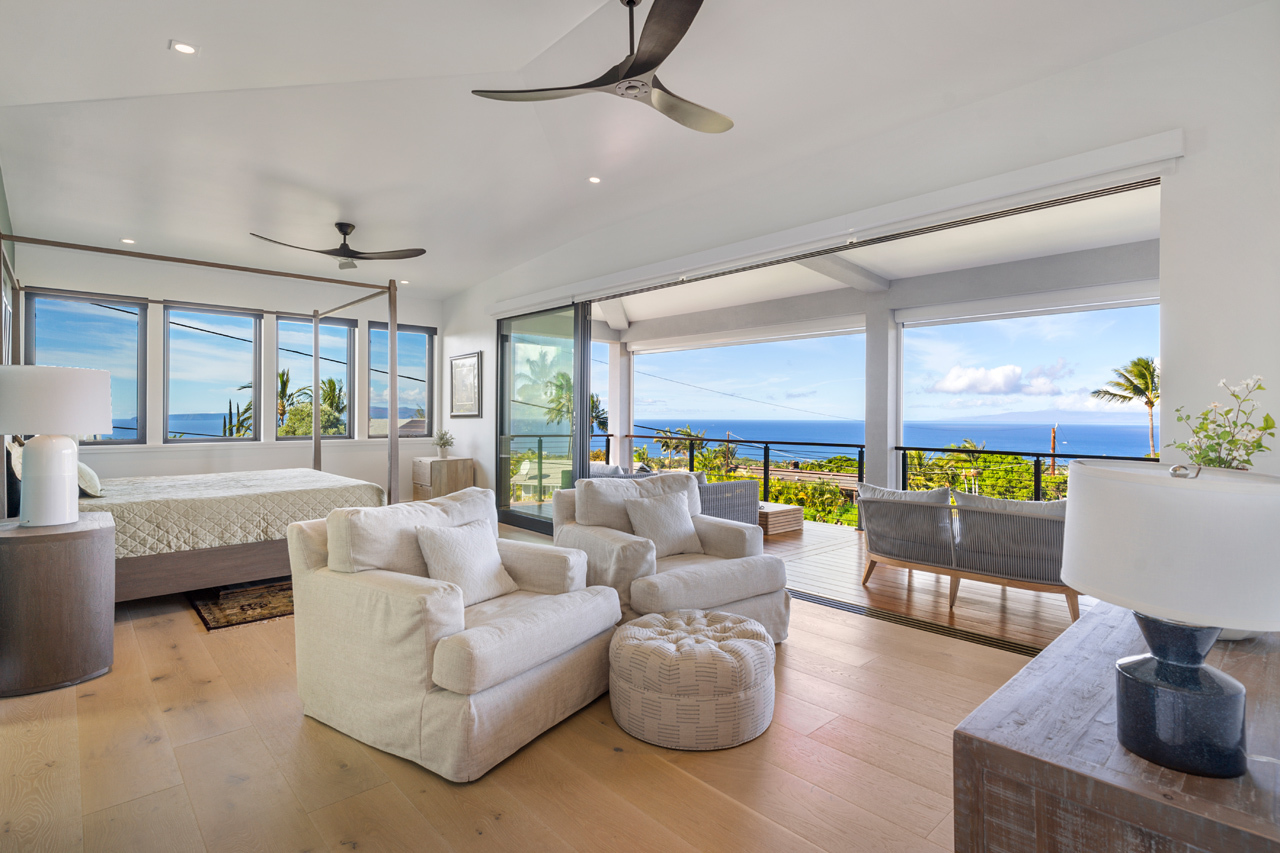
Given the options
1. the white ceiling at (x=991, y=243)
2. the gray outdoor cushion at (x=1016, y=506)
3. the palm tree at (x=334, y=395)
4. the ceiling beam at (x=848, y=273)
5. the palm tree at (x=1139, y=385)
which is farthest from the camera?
the palm tree at (x=334, y=395)

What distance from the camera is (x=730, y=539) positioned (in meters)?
3.37

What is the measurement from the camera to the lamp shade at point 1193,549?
81 centimetres

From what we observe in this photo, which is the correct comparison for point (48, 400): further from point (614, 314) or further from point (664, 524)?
point (614, 314)

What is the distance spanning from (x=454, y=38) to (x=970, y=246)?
451 centimetres

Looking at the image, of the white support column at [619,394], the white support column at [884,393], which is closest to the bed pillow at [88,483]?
the white support column at [619,394]

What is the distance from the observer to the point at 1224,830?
0.79 meters

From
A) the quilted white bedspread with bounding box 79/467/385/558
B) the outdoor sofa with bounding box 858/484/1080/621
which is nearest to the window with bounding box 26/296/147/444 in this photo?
the quilted white bedspread with bounding box 79/467/385/558

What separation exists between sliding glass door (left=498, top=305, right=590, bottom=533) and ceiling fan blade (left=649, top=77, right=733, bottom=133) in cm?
316

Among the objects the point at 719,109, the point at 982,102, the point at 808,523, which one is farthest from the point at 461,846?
the point at 808,523

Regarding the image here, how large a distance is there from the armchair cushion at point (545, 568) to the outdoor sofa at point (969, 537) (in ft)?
7.69

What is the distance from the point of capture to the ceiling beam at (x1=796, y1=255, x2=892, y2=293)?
18.0 ft

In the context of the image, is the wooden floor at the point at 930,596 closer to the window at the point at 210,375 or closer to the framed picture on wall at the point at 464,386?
the framed picture on wall at the point at 464,386

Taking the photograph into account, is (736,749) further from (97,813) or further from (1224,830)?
(97,813)

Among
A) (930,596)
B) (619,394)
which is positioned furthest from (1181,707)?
(619,394)
